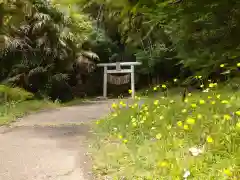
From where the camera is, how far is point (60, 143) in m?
4.77

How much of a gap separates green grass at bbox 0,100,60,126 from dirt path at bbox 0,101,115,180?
1.42ft

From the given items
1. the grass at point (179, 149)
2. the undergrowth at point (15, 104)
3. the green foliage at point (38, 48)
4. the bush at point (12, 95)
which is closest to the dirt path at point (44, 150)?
the grass at point (179, 149)

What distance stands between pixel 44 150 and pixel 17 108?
14.6 feet

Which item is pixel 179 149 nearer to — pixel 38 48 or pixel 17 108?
pixel 17 108

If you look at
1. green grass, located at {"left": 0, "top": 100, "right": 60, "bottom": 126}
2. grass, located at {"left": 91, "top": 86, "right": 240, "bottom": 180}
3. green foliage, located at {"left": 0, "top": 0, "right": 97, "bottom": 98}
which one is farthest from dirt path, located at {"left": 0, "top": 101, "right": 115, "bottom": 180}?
green foliage, located at {"left": 0, "top": 0, "right": 97, "bottom": 98}

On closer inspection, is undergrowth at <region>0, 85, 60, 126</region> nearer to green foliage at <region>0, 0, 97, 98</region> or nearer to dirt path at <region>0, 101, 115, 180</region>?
dirt path at <region>0, 101, 115, 180</region>

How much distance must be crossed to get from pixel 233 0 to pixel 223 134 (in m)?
1.40

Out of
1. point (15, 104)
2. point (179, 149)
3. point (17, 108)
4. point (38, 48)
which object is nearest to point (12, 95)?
point (15, 104)

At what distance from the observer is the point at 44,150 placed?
14.2 feet

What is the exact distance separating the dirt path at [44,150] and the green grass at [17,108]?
433mm

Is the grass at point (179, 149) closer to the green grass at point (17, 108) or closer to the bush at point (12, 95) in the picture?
the green grass at point (17, 108)

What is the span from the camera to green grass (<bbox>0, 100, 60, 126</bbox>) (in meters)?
7.16

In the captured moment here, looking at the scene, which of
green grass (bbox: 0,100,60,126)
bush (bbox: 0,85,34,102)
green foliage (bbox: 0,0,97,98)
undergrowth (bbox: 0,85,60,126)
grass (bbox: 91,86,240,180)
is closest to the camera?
A: grass (bbox: 91,86,240,180)

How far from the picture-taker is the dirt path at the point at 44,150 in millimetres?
3354
